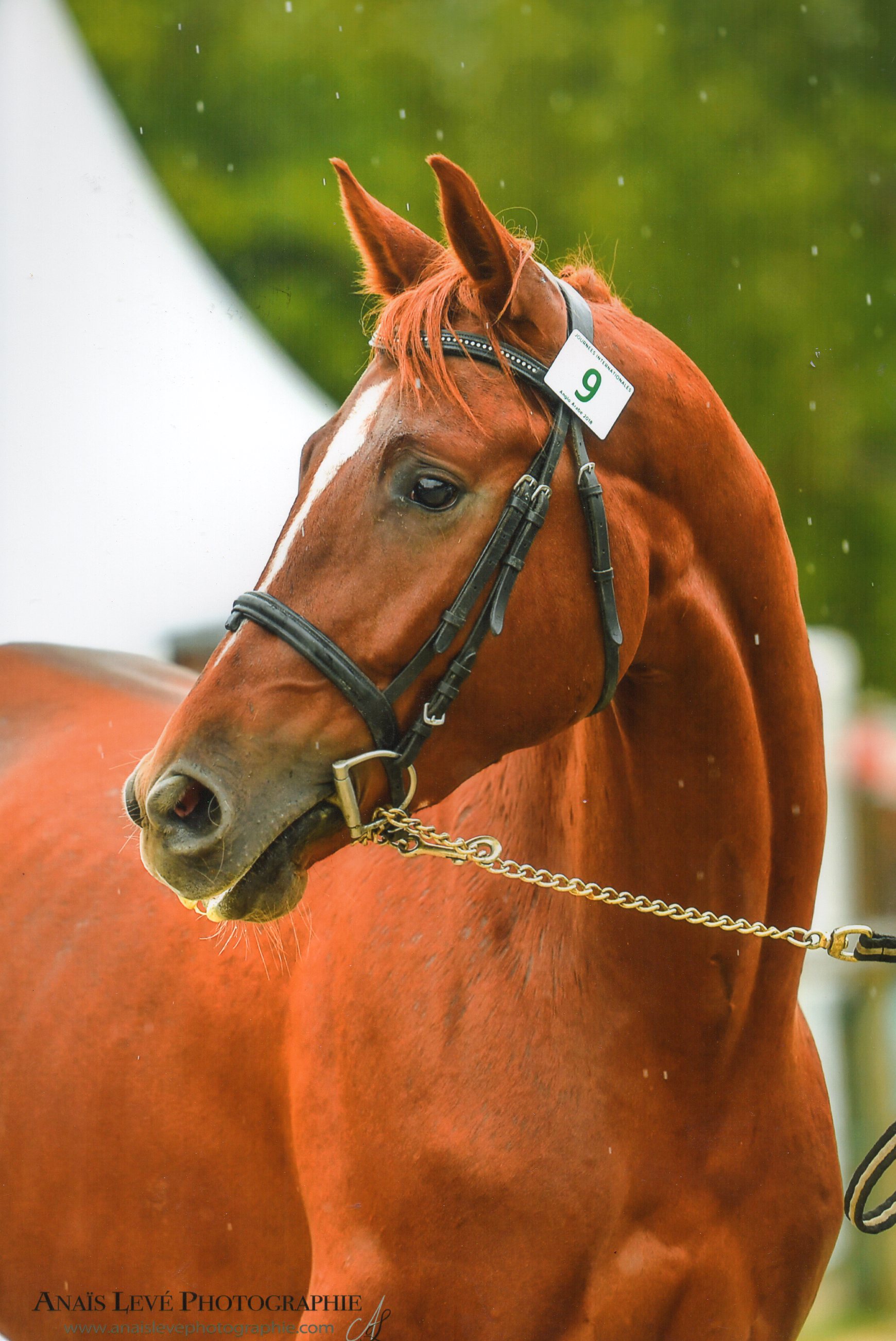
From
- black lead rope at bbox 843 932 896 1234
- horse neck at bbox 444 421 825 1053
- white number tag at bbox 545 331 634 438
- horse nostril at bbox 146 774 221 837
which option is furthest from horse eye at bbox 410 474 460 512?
black lead rope at bbox 843 932 896 1234

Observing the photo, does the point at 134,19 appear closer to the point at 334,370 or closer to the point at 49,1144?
the point at 334,370

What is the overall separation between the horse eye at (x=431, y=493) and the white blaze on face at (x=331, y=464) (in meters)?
0.10

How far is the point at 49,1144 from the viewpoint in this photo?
2.45 meters

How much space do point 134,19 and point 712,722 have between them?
9.64 feet

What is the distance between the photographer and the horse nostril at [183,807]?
1439 millimetres

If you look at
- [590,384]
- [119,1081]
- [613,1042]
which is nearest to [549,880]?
[613,1042]

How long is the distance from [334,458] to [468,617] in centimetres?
28

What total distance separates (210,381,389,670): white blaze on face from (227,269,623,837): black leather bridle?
4 cm

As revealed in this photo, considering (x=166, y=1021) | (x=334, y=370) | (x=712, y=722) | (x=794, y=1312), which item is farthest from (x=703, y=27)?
(x=794, y=1312)

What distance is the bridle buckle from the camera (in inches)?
59.0

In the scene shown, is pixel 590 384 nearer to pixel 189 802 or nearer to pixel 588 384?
pixel 588 384

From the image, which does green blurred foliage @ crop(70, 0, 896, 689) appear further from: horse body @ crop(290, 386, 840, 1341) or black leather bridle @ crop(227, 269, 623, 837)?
black leather bridle @ crop(227, 269, 623, 837)

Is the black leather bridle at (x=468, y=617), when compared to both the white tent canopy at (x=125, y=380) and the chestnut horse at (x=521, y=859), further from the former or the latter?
the white tent canopy at (x=125, y=380)
